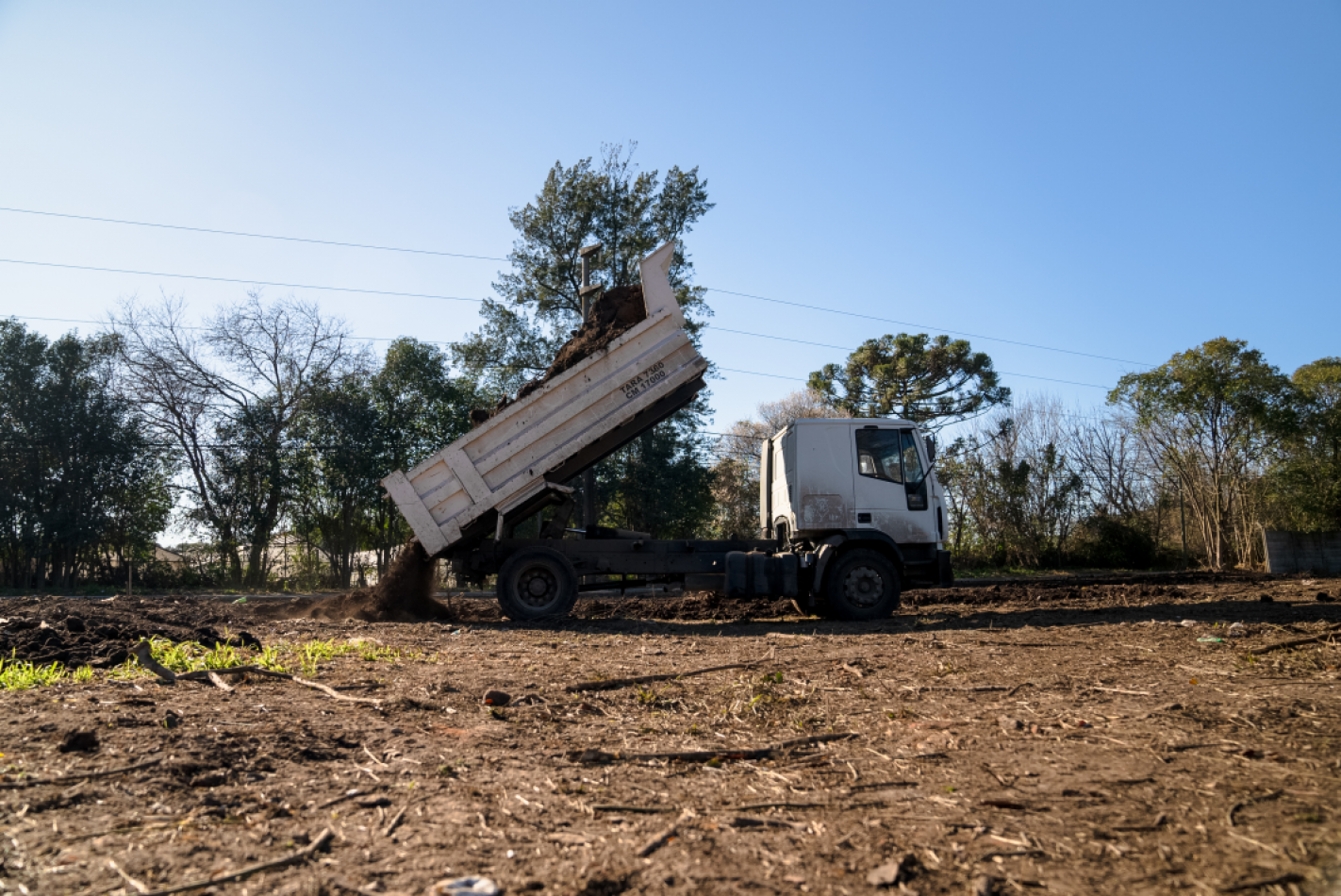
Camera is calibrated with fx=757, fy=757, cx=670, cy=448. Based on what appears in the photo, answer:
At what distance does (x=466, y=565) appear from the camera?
1035 centimetres

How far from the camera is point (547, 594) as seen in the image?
10289 millimetres

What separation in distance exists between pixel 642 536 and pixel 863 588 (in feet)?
10.2

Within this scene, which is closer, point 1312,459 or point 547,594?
point 547,594

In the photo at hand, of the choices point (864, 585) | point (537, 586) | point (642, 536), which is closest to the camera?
point (864, 585)

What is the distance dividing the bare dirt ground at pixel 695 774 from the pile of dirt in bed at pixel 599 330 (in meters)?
4.24

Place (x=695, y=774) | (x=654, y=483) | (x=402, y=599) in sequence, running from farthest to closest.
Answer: (x=654, y=483)
(x=402, y=599)
(x=695, y=774)

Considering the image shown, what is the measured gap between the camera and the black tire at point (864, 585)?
1000cm

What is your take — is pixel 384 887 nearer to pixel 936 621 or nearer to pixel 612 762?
pixel 612 762

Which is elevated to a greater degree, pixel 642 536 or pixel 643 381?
pixel 643 381

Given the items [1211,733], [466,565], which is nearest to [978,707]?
[1211,733]

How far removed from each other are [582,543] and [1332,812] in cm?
848

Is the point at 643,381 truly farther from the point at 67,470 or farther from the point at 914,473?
the point at 67,470

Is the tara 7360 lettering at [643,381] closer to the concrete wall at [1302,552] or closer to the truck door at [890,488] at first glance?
the truck door at [890,488]

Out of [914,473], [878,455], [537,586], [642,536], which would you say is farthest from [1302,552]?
[537,586]
